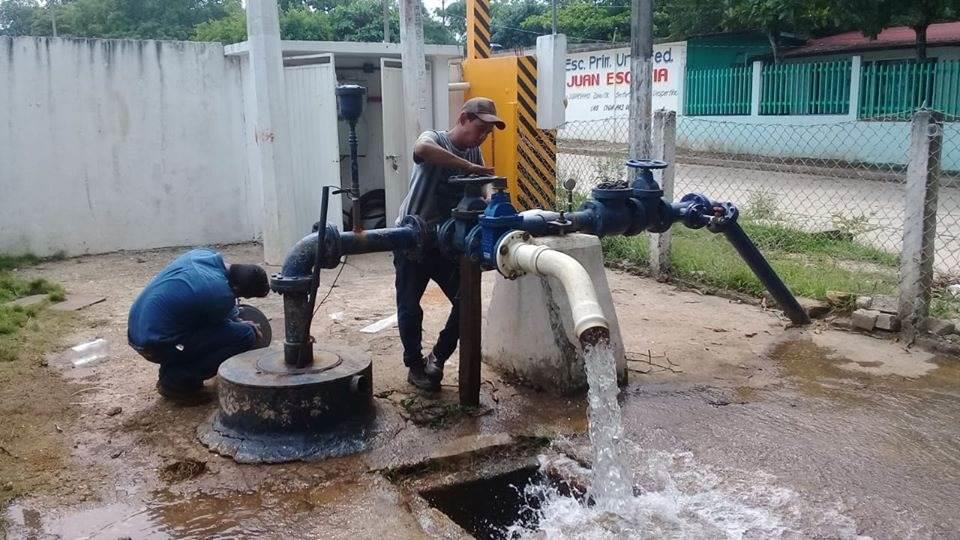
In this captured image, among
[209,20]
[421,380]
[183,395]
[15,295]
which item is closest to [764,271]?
[421,380]

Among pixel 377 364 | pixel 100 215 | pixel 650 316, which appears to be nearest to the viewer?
pixel 377 364

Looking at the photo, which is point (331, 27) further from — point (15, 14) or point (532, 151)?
point (15, 14)

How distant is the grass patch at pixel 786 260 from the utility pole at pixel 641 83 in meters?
0.91

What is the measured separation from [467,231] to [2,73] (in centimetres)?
615

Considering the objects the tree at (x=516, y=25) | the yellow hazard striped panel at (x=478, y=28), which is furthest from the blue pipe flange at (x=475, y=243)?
the tree at (x=516, y=25)

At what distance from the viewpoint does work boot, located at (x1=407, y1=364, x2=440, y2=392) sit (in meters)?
4.46

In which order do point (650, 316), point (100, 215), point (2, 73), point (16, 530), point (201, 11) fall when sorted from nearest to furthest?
point (16, 530) → point (650, 316) → point (2, 73) → point (100, 215) → point (201, 11)

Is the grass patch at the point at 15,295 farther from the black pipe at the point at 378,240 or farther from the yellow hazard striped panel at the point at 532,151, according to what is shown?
the yellow hazard striped panel at the point at 532,151

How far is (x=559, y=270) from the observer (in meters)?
2.94

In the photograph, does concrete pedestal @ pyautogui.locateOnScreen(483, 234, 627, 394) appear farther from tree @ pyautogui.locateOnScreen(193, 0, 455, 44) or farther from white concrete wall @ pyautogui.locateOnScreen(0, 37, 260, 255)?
tree @ pyautogui.locateOnScreen(193, 0, 455, 44)

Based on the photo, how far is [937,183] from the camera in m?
5.06

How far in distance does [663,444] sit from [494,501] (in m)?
0.83

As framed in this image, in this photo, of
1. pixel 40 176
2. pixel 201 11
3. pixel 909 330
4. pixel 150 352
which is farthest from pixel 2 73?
pixel 201 11

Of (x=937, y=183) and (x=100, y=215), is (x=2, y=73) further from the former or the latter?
(x=937, y=183)
